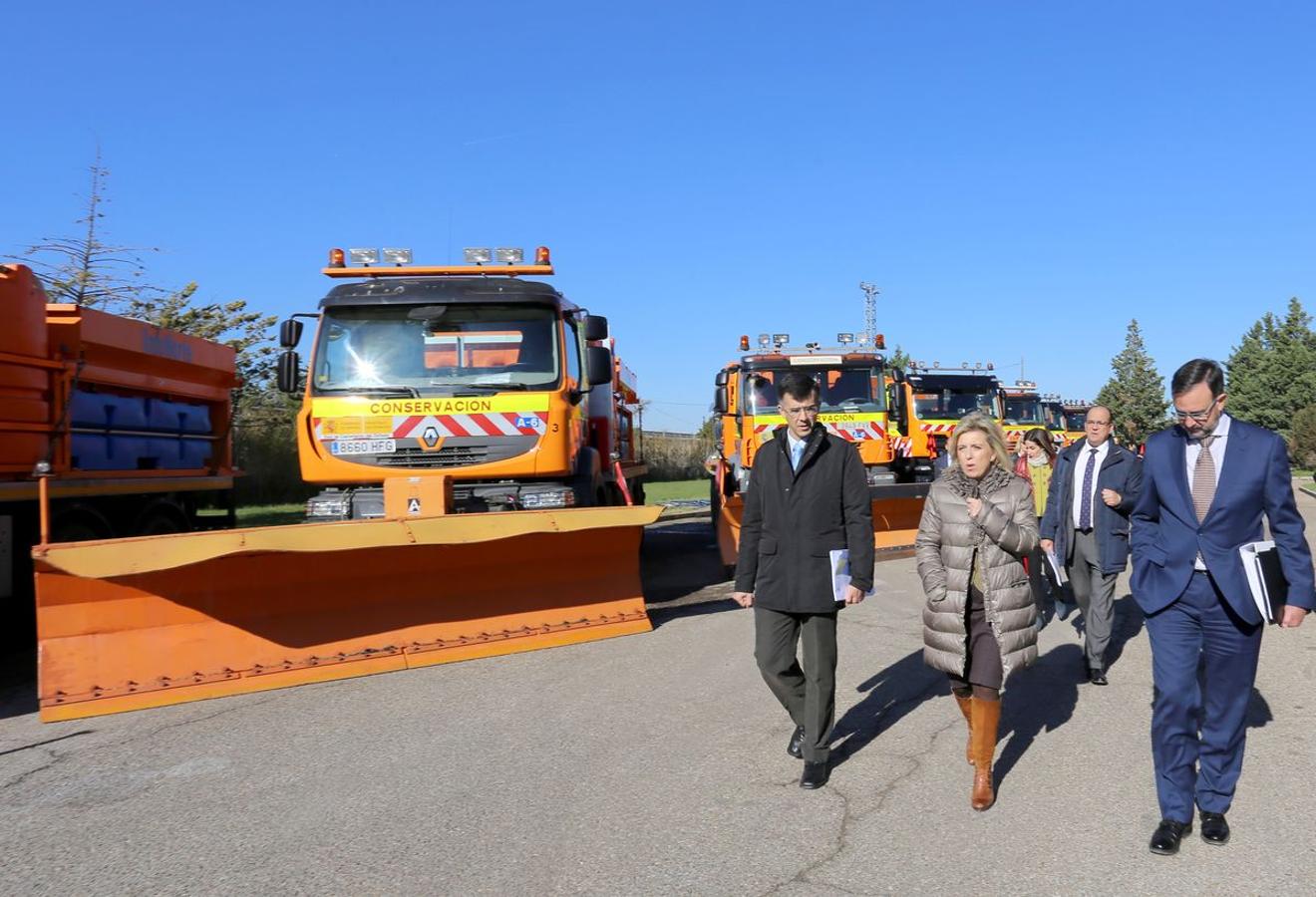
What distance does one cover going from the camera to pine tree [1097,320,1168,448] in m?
73.6

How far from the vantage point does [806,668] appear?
5.20m

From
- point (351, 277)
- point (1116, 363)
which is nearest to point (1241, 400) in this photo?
point (1116, 363)

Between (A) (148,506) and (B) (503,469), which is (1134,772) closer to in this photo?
(B) (503,469)

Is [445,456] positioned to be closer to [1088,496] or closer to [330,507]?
[330,507]

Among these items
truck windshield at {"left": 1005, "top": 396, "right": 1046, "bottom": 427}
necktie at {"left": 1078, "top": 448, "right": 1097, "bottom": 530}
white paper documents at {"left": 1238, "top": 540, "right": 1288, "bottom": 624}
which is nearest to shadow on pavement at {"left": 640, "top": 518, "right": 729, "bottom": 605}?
necktie at {"left": 1078, "top": 448, "right": 1097, "bottom": 530}

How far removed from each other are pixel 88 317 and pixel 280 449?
20.2 meters

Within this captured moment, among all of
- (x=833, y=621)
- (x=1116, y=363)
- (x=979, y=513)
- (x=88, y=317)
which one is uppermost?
(x=1116, y=363)

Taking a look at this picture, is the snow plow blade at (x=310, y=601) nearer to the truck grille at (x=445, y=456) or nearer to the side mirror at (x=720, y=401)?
the truck grille at (x=445, y=456)

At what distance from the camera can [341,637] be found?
7.33 meters

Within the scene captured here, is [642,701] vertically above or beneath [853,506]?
beneath

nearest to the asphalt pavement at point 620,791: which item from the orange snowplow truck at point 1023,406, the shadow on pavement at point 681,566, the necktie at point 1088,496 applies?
the necktie at point 1088,496

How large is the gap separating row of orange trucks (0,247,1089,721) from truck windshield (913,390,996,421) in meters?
9.15

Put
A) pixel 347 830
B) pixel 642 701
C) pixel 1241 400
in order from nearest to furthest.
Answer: pixel 347 830 < pixel 642 701 < pixel 1241 400

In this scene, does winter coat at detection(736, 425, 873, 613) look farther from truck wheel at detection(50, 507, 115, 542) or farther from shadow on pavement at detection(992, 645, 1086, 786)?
truck wheel at detection(50, 507, 115, 542)
